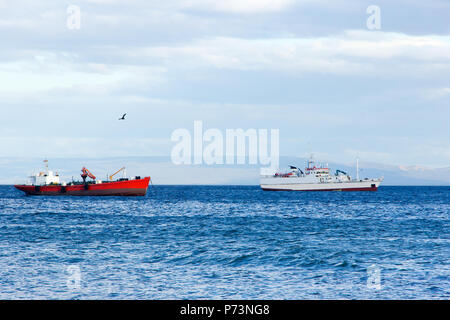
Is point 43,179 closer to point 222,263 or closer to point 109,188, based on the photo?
point 109,188

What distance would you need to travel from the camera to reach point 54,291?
22875 mm

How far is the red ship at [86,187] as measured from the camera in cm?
13825

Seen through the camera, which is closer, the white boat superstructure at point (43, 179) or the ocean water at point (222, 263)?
the ocean water at point (222, 263)

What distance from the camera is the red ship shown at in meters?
138

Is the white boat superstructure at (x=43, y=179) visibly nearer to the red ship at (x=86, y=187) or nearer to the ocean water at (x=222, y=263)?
the red ship at (x=86, y=187)

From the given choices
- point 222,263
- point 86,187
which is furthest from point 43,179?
point 222,263

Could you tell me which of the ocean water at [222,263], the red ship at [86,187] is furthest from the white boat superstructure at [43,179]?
the ocean water at [222,263]

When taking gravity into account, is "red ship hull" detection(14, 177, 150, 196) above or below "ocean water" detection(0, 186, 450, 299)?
above

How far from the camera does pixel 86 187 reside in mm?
140000

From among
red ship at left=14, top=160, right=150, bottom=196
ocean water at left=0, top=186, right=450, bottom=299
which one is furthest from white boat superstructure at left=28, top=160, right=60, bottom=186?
ocean water at left=0, top=186, right=450, bottom=299

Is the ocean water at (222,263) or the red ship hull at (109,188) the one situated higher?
the red ship hull at (109,188)

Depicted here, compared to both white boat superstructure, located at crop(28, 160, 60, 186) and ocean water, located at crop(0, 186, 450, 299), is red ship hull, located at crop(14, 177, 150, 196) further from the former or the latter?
ocean water, located at crop(0, 186, 450, 299)

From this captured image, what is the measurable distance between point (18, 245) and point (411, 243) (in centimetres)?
3074
